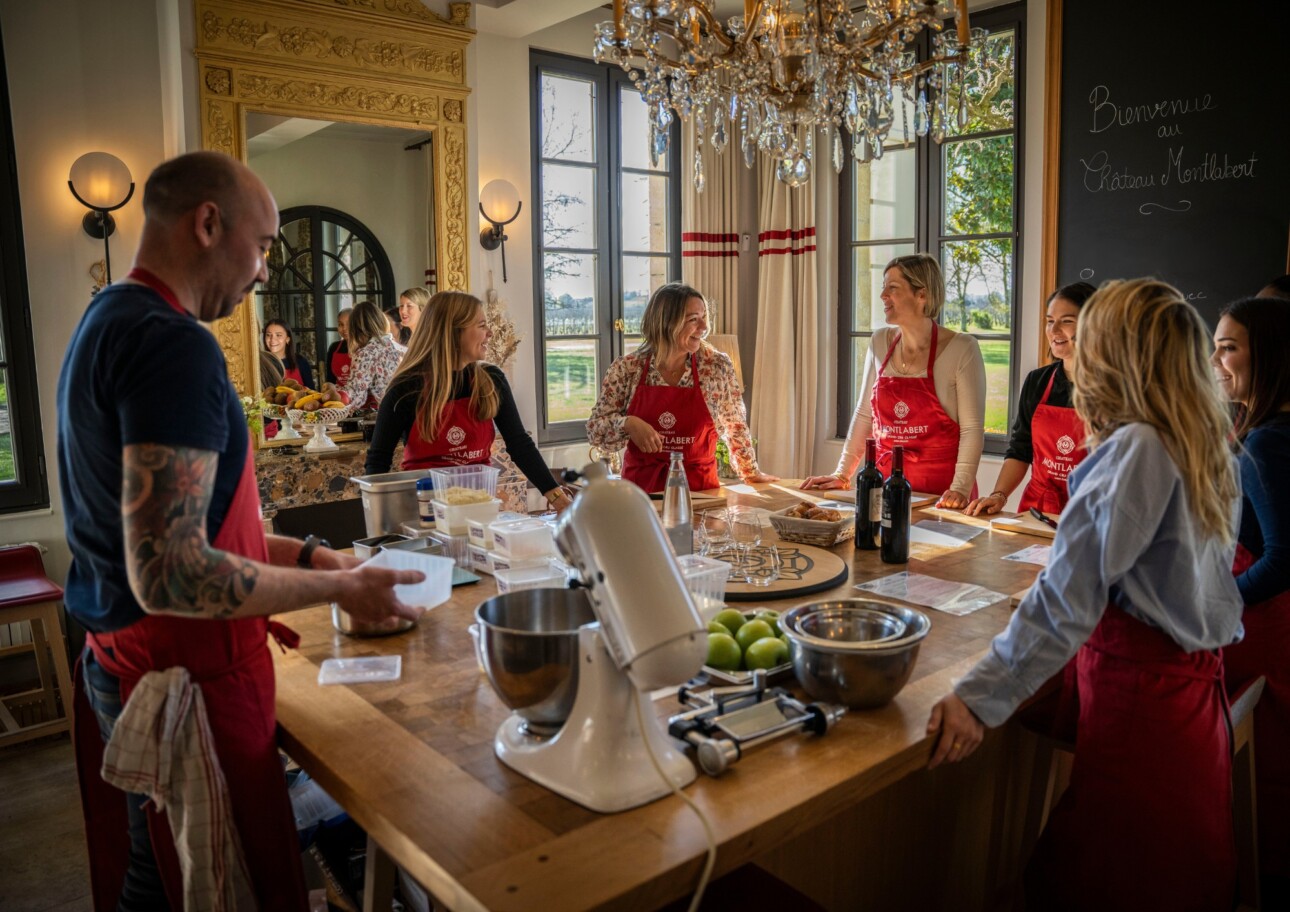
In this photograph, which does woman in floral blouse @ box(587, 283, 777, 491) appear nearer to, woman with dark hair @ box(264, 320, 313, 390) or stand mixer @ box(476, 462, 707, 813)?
woman with dark hair @ box(264, 320, 313, 390)

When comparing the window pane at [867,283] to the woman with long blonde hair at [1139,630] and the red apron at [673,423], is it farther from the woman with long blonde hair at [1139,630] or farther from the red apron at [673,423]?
the woman with long blonde hair at [1139,630]

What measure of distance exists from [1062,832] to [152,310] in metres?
1.76

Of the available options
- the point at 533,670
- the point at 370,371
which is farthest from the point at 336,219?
the point at 533,670

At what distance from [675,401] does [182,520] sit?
8.04 ft

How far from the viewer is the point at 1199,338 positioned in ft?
5.44

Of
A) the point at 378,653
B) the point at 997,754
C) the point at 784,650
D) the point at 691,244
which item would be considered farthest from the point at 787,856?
the point at 691,244

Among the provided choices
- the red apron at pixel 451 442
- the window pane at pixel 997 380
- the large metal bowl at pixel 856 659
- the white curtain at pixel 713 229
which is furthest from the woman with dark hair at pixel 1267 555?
the white curtain at pixel 713 229

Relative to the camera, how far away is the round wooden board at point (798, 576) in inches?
86.6

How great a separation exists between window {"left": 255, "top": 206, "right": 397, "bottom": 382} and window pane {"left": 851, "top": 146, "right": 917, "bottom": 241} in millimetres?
2887

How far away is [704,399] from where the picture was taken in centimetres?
370

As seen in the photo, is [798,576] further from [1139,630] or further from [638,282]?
[638,282]

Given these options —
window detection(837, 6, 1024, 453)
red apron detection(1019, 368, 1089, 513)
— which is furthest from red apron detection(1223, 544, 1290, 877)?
window detection(837, 6, 1024, 453)

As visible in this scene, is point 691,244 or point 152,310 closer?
point 152,310

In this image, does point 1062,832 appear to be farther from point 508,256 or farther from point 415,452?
point 508,256
